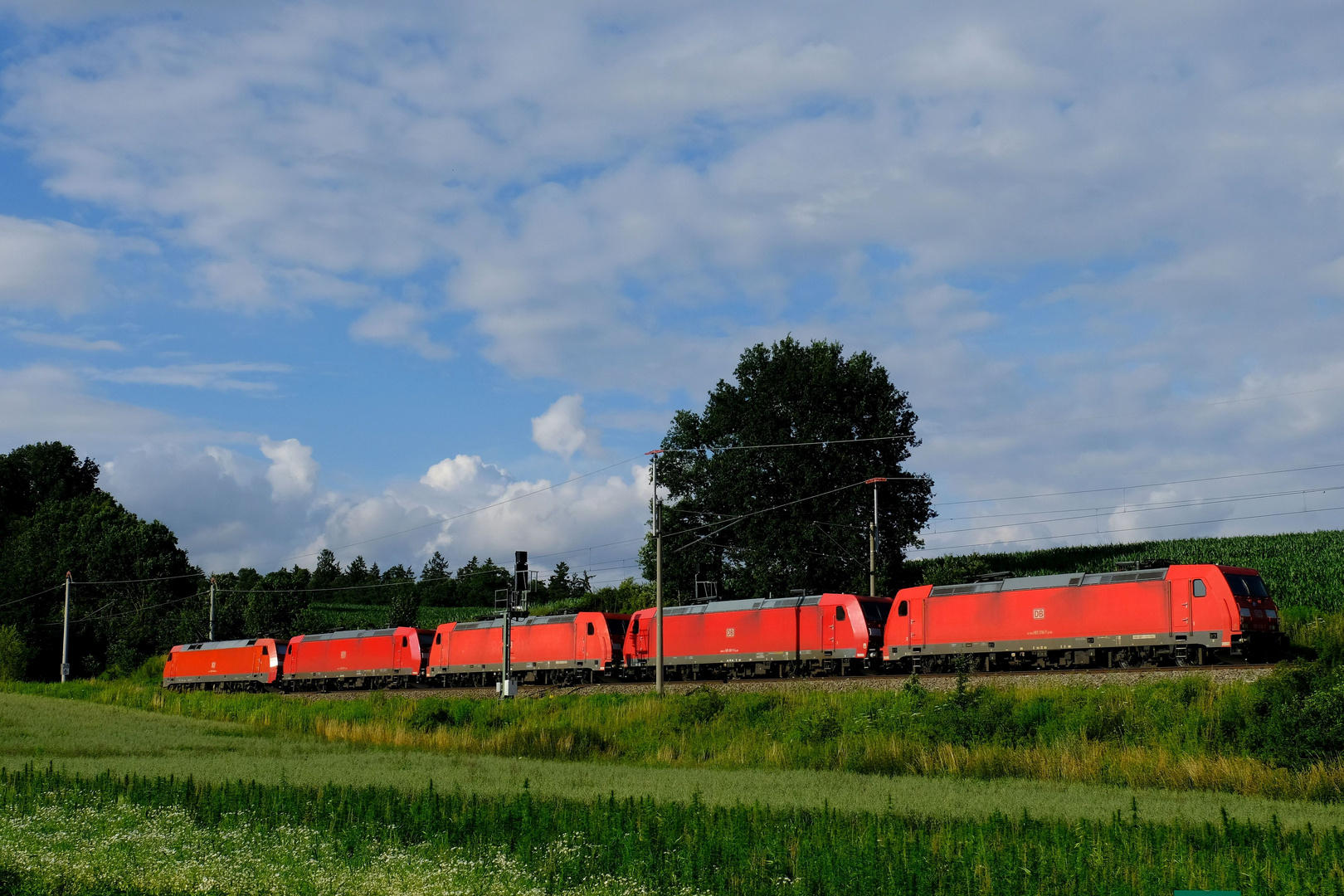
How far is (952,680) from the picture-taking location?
38.8 metres

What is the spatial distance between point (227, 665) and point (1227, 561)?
67.8 m

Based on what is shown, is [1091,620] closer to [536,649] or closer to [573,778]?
[573,778]

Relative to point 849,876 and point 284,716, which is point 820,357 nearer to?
point 284,716

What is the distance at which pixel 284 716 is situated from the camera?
54281mm

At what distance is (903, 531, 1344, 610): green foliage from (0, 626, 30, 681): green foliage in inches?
3013

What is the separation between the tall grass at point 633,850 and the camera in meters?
14.9

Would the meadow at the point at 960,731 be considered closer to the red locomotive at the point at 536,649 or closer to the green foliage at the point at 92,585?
the red locomotive at the point at 536,649

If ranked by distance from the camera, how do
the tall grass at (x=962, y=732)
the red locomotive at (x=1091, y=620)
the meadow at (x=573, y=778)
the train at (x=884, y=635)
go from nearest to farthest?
the meadow at (x=573, y=778) → the tall grass at (x=962, y=732) → the red locomotive at (x=1091, y=620) → the train at (x=884, y=635)

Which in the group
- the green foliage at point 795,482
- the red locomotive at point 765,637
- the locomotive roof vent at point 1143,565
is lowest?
the red locomotive at point 765,637

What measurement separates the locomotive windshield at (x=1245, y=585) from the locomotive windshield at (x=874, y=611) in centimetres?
1419

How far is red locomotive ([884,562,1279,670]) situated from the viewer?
3788 cm

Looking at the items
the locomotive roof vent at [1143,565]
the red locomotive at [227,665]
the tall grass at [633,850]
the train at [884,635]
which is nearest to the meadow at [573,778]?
the tall grass at [633,850]

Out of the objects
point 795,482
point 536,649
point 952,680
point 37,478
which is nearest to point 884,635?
point 952,680

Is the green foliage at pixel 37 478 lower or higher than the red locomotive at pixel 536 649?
higher
